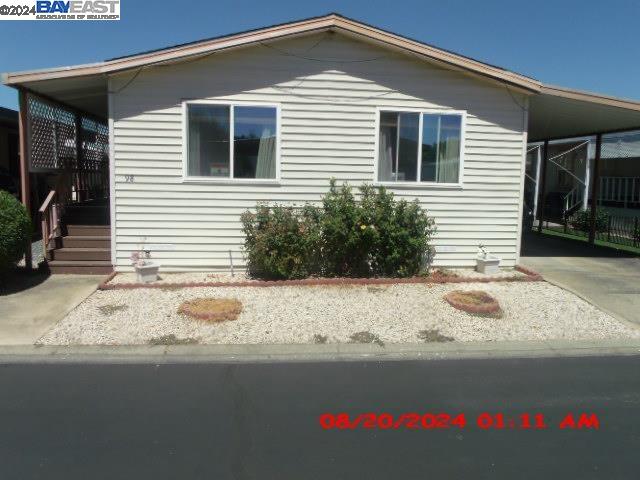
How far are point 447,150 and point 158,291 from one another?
569cm

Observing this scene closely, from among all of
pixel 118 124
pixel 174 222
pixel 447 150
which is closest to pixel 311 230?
pixel 174 222

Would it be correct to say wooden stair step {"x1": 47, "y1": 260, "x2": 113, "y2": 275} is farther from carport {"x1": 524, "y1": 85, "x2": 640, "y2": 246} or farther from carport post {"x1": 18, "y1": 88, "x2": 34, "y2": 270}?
carport {"x1": 524, "y1": 85, "x2": 640, "y2": 246}

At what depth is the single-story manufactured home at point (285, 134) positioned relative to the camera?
9430 millimetres

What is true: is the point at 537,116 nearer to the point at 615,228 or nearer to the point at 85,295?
the point at 615,228

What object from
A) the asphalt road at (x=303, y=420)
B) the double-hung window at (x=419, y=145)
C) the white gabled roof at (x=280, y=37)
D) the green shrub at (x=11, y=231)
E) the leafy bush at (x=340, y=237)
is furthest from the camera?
the double-hung window at (x=419, y=145)

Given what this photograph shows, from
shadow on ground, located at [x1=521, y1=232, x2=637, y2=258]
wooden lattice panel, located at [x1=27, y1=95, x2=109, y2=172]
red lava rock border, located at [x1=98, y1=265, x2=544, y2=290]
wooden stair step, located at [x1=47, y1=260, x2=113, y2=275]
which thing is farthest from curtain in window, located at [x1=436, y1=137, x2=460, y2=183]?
wooden lattice panel, located at [x1=27, y1=95, x2=109, y2=172]

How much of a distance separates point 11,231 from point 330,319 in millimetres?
5152

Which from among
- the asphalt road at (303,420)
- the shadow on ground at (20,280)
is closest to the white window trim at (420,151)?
the asphalt road at (303,420)

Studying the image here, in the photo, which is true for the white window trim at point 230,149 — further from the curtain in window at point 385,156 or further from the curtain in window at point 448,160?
the curtain in window at point 448,160

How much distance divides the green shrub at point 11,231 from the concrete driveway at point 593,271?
29.0ft

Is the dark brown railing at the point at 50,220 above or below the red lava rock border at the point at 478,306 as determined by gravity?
above

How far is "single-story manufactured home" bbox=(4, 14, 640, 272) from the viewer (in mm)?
9430

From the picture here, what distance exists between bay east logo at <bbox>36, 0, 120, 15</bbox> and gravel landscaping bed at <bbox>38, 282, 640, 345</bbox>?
5343mm

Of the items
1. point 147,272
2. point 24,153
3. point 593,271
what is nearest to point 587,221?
point 593,271
